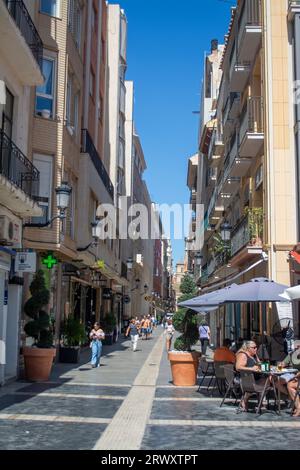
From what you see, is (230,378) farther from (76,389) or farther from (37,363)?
(37,363)


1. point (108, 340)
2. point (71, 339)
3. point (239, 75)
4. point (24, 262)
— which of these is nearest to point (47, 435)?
point (24, 262)

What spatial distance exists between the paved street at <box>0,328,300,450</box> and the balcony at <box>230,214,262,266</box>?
624 centimetres

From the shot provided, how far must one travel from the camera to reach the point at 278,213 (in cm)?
1838

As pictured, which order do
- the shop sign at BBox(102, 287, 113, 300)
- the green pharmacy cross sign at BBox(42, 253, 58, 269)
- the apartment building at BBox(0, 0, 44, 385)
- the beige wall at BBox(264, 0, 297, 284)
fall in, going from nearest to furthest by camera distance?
the apartment building at BBox(0, 0, 44, 385)
the beige wall at BBox(264, 0, 297, 284)
the green pharmacy cross sign at BBox(42, 253, 58, 269)
the shop sign at BBox(102, 287, 113, 300)

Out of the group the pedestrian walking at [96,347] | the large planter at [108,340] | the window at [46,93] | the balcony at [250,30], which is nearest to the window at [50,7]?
the window at [46,93]

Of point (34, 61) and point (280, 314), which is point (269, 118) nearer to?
point (280, 314)

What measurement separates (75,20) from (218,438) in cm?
1864

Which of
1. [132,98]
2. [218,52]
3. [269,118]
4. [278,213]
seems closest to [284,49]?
[269,118]

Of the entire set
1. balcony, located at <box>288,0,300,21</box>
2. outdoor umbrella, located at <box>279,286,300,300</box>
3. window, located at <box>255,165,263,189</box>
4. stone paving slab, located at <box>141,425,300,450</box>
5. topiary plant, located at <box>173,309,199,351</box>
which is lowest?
stone paving slab, located at <box>141,425,300,450</box>

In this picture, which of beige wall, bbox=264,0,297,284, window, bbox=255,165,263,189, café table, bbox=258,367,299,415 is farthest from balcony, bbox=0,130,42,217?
window, bbox=255,165,263,189

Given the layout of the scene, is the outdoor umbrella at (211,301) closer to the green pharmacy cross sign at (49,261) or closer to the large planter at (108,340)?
the green pharmacy cross sign at (49,261)

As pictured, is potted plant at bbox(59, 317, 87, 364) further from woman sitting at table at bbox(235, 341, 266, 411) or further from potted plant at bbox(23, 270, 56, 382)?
woman sitting at table at bbox(235, 341, 266, 411)

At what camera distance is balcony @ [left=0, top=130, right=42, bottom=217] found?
1271 centimetres
